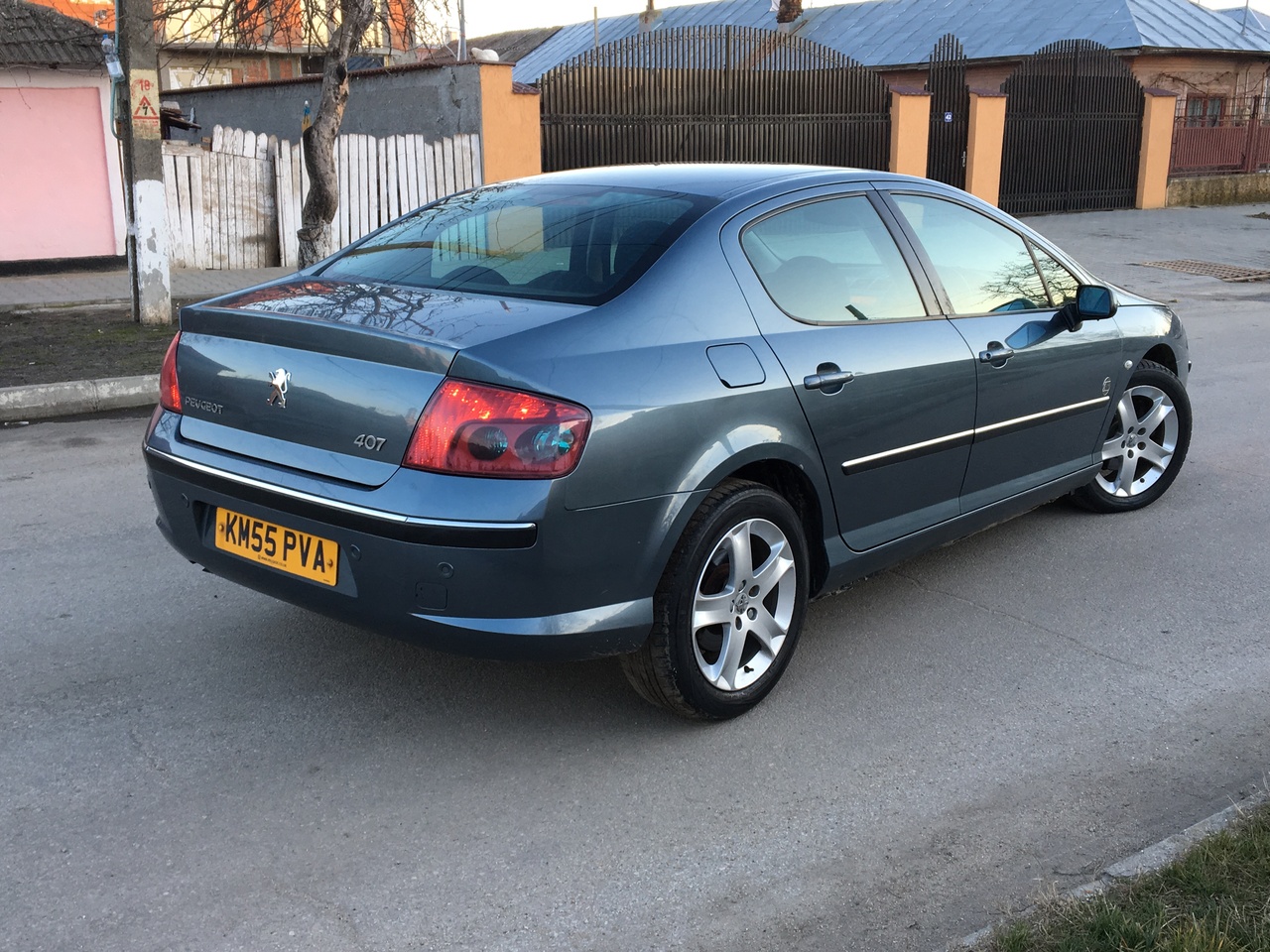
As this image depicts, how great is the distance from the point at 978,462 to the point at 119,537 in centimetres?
357

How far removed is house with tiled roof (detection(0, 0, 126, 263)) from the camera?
15.4 metres

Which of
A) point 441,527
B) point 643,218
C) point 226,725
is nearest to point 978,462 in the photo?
point 643,218

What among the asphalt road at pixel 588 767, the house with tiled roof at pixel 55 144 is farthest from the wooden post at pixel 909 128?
the asphalt road at pixel 588 767

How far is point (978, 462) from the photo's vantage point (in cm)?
453

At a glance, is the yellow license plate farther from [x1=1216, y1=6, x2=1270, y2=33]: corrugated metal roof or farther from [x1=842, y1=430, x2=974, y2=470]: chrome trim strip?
[x1=1216, y1=6, x2=1270, y2=33]: corrugated metal roof

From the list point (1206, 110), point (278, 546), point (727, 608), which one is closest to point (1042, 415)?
point (727, 608)

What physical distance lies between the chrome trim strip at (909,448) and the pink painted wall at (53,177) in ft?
47.9

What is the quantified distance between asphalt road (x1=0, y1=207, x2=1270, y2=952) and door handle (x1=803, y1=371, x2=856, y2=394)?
972mm

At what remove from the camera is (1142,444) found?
19.1 ft

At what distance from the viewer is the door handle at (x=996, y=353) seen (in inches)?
175

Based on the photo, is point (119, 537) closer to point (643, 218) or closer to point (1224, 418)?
point (643, 218)

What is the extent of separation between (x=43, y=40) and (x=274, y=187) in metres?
3.45

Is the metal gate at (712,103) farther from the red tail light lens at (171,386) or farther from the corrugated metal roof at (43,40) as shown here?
the red tail light lens at (171,386)

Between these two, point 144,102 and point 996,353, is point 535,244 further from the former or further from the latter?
point 144,102
